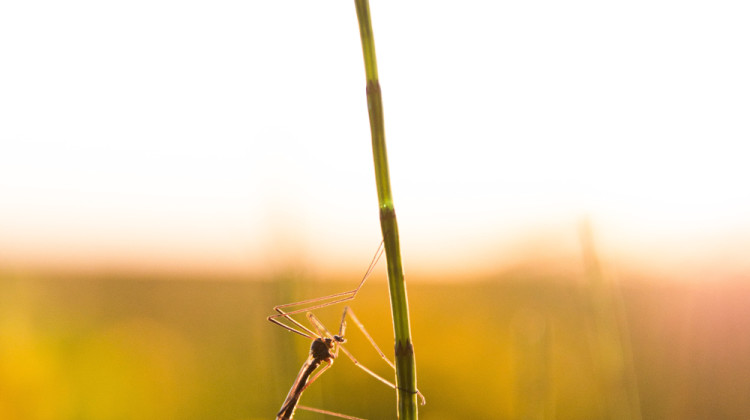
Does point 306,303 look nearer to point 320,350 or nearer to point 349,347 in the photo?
point 320,350

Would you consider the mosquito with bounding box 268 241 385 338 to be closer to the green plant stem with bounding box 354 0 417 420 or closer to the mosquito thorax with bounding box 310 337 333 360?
the mosquito thorax with bounding box 310 337 333 360

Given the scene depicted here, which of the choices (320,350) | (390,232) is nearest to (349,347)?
(320,350)

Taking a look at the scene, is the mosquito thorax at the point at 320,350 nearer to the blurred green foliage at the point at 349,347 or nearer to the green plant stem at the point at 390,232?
the blurred green foliage at the point at 349,347

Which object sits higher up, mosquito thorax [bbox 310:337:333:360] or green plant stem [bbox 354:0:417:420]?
green plant stem [bbox 354:0:417:420]

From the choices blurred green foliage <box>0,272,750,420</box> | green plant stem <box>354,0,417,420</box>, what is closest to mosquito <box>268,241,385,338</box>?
blurred green foliage <box>0,272,750,420</box>

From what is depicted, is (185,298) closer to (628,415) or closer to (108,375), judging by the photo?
(108,375)

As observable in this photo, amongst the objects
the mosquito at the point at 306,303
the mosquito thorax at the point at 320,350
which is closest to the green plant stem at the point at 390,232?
the mosquito at the point at 306,303
